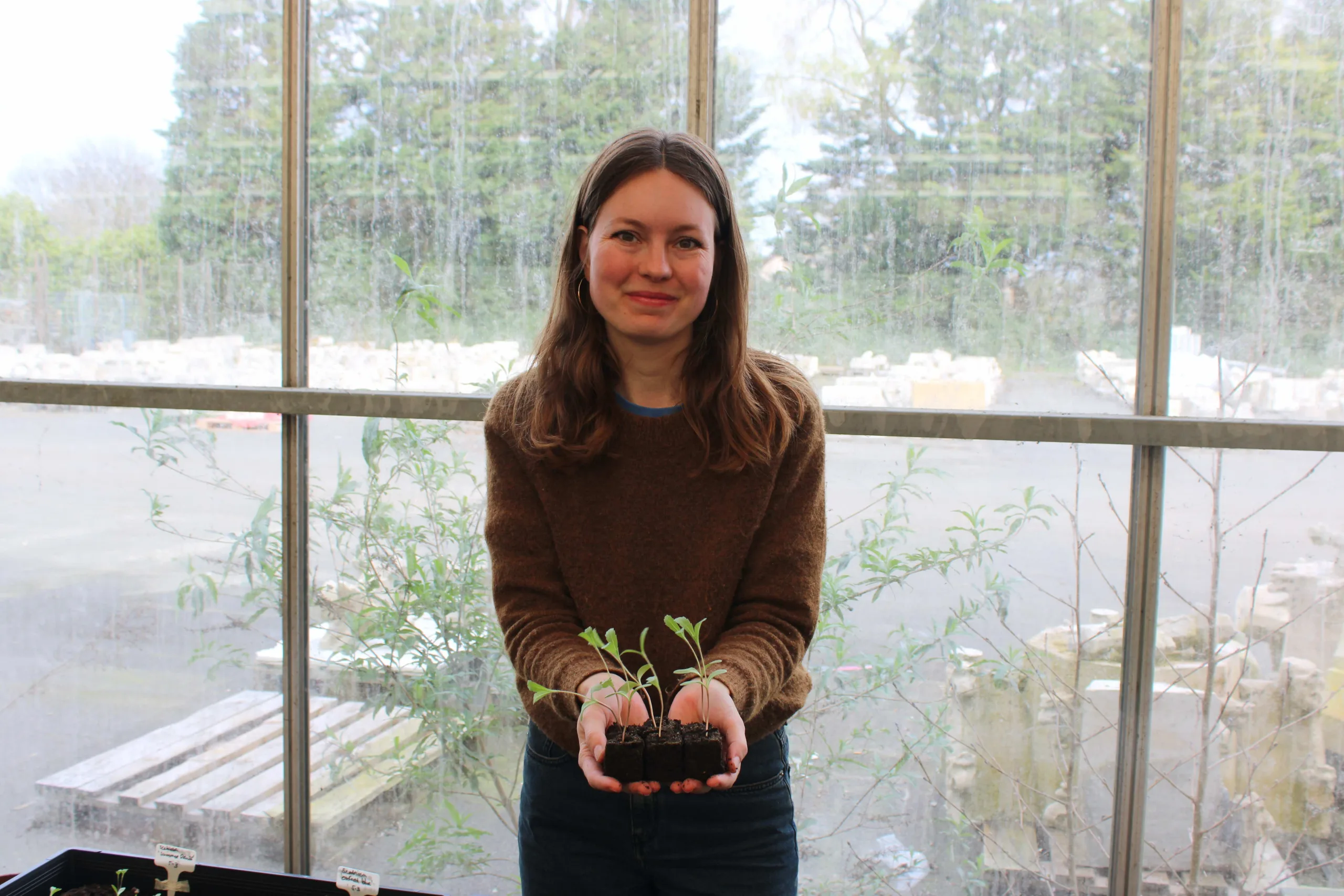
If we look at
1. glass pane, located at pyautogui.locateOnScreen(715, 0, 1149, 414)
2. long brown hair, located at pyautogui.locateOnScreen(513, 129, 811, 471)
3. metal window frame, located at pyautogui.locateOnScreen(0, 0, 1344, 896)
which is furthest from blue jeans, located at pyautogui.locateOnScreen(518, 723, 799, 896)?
glass pane, located at pyautogui.locateOnScreen(715, 0, 1149, 414)

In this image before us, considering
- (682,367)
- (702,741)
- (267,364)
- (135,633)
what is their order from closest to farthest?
(702,741), (682,367), (267,364), (135,633)

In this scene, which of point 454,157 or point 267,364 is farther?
point 267,364

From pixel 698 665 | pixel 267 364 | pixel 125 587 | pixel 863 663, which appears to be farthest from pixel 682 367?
pixel 125 587

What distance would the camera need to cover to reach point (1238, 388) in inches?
71.1

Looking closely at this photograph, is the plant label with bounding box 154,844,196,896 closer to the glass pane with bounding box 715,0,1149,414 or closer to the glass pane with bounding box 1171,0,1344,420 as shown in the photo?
the glass pane with bounding box 715,0,1149,414

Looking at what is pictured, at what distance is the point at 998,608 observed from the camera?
6.31 feet

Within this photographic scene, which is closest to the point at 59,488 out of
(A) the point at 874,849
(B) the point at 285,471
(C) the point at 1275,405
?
(B) the point at 285,471

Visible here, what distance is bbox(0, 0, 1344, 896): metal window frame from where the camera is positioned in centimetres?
177

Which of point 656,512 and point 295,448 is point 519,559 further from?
point 295,448

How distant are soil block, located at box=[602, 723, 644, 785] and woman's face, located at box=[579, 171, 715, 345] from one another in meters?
0.52

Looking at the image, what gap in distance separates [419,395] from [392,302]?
0.87 feet

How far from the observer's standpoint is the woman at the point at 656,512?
4.08 feet

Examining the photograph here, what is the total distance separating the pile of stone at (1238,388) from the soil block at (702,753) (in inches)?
48.9

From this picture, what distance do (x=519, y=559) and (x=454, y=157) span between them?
1.13m
